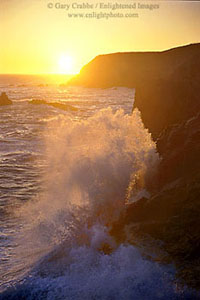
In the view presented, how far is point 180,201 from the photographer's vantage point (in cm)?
584

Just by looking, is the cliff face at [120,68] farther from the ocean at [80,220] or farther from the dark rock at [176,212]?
the dark rock at [176,212]

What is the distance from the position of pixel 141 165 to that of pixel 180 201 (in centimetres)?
251

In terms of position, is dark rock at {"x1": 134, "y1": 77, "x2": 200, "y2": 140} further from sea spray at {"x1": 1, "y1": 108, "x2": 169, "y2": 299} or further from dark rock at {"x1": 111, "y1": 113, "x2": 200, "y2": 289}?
dark rock at {"x1": 111, "y1": 113, "x2": 200, "y2": 289}

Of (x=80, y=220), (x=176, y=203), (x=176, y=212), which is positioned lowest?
(x=80, y=220)

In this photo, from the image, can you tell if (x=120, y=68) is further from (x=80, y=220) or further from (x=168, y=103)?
(x=80, y=220)

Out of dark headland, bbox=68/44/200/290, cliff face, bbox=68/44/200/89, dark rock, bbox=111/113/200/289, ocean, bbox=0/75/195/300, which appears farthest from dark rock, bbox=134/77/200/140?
cliff face, bbox=68/44/200/89

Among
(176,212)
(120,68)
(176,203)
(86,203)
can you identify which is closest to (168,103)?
(86,203)

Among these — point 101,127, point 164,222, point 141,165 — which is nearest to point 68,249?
point 164,222

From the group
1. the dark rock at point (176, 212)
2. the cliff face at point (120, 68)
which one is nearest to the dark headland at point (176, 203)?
the dark rock at point (176, 212)

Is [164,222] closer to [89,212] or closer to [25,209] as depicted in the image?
[89,212]

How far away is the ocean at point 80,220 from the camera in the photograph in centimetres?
479

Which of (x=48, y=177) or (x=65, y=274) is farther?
(x=48, y=177)

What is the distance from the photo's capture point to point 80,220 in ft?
21.8

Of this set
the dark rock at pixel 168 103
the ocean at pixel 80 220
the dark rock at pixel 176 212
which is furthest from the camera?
the dark rock at pixel 168 103
